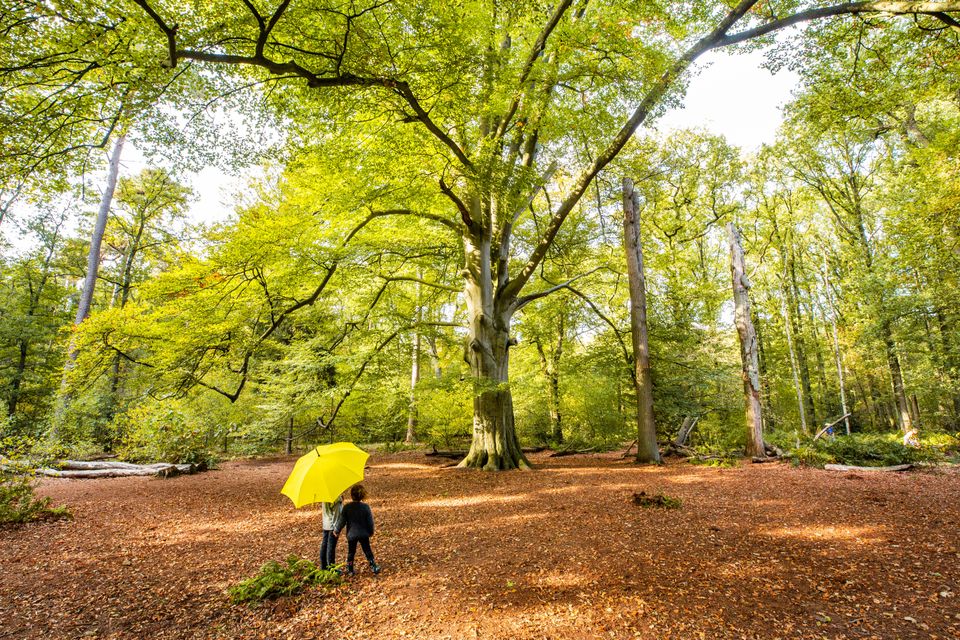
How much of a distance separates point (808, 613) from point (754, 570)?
673mm

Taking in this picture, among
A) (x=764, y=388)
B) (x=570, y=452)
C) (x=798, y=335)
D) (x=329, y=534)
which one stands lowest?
(x=570, y=452)

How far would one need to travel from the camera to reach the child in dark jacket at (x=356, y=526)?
367cm

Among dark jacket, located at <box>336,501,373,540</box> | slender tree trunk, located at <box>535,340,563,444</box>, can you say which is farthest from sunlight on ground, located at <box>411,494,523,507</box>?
slender tree trunk, located at <box>535,340,563,444</box>

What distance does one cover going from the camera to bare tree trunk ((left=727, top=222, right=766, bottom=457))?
400 inches

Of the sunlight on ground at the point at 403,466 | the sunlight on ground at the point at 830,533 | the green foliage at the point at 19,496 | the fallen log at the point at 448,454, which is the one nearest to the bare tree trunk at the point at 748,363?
the sunlight on ground at the point at 830,533

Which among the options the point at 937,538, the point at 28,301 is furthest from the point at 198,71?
the point at 28,301

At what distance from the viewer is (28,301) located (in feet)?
54.7

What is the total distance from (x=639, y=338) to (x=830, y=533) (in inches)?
257

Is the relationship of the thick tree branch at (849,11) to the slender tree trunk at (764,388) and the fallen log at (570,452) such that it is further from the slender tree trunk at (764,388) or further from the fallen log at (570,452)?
the slender tree trunk at (764,388)

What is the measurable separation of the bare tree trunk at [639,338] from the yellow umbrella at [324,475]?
8559 mm

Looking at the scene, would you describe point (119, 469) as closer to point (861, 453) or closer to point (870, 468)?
point (870, 468)

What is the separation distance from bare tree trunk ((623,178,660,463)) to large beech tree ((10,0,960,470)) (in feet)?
6.65

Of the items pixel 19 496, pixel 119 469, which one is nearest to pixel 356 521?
pixel 19 496

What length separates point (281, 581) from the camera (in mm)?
3424
